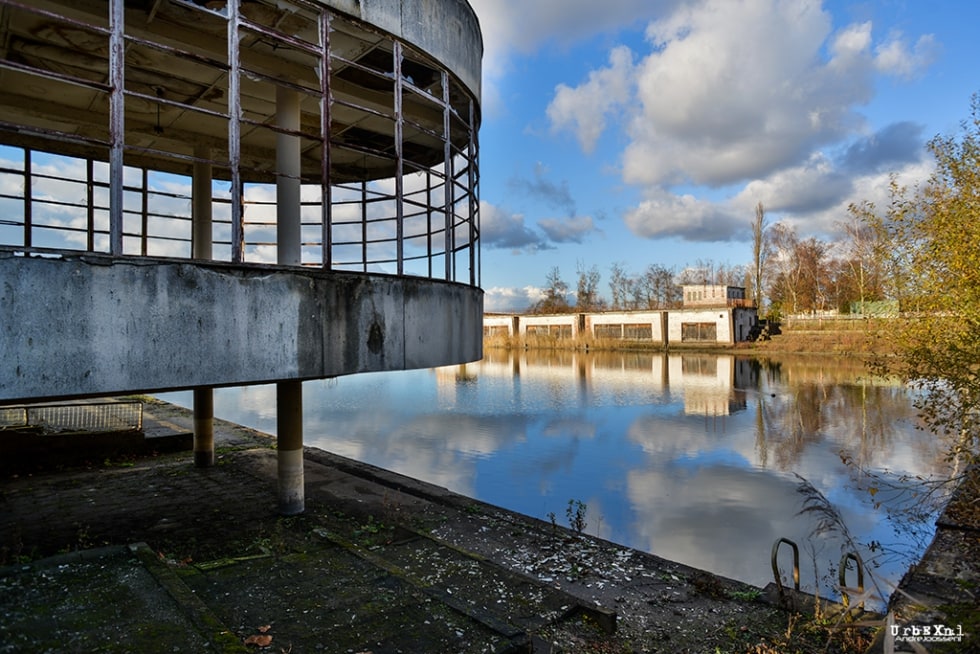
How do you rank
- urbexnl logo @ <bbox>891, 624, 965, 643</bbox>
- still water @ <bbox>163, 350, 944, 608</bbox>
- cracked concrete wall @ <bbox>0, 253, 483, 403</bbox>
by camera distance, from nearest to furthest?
1. cracked concrete wall @ <bbox>0, 253, 483, 403</bbox>
2. urbexnl logo @ <bbox>891, 624, 965, 643</bbox>
3. still water @ <bbox>163, 350, 944, 608</bbox>

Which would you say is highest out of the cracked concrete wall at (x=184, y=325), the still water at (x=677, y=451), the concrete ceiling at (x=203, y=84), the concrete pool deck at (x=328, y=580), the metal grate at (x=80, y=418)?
the concrete ceiling at (x=203, y=84)

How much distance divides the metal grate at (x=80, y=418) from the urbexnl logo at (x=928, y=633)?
14.7 metres

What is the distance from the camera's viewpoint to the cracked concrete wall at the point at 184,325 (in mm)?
4270

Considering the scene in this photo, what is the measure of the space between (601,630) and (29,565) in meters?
6.16

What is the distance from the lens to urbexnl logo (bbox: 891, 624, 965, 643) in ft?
17.0

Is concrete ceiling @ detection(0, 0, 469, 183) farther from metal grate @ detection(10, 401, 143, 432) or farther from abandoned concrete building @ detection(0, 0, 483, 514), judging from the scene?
metal grate @ detection(10, 401, 143, 432)

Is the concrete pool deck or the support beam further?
the support beam

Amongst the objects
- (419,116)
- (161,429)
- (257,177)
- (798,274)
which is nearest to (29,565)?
(419,116)

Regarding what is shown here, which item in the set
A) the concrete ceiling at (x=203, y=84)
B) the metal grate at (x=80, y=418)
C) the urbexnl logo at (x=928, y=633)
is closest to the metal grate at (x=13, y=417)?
the metal grate at (x=80, y=418)

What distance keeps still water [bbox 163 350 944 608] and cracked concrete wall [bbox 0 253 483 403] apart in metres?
5.43

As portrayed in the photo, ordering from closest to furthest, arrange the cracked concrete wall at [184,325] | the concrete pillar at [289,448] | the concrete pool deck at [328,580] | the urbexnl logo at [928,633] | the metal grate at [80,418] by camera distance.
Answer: the cracked concrete wall at [184,325], the urbexnl logo at [928,633], the concrete pool deck at [328,580], the concrete pillar at [289,448], the metal grate at [80,418]

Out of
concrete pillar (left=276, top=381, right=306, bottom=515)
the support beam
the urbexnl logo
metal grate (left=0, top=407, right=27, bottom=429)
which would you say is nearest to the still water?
the urbexnl logo

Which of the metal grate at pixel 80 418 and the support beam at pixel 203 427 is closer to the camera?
the support beam at pixel 203 427

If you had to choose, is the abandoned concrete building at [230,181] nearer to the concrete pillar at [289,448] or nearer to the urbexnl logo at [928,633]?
the concrete pillar at [289,448]
